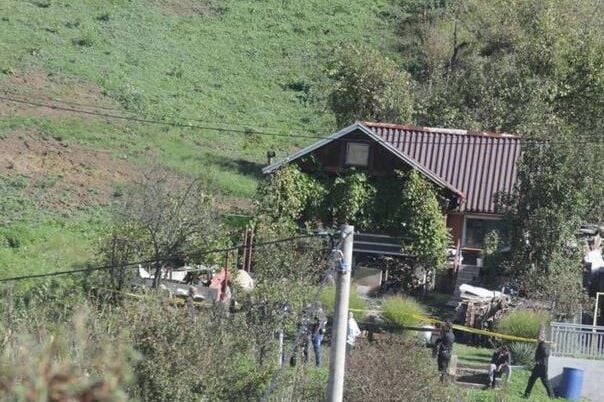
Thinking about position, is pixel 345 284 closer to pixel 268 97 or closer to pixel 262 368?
pixel 262 368

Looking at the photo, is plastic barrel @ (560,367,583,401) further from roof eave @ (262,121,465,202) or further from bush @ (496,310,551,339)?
roof eave @ (262,121,465,202)

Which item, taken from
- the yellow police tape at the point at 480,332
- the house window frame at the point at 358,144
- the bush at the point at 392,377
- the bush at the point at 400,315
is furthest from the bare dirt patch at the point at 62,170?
the bush at the point at 392,377

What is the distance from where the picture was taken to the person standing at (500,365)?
71.9ft

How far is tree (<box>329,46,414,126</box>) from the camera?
40.5 meters

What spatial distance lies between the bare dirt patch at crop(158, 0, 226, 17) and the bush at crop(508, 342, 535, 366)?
36.7 meters

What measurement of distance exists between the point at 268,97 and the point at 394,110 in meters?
11.9

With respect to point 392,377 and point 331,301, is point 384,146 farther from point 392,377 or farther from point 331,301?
point 392,377

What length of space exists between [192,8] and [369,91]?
20211 mm

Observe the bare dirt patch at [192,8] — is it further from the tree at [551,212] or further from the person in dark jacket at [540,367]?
the person in dark jacket at [540,367]

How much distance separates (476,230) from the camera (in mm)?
34219

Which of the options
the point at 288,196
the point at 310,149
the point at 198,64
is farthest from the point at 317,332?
the point at 198,64

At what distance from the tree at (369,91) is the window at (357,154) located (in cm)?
816

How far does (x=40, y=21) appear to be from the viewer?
5128cm

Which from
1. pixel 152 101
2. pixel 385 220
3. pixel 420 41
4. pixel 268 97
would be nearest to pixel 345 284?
pixel 385 220
